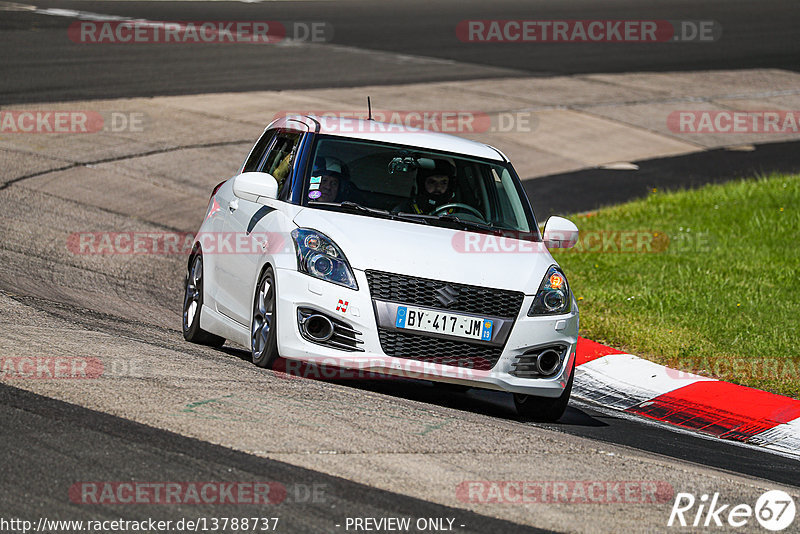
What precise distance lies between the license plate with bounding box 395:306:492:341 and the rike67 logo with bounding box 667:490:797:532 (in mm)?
1974

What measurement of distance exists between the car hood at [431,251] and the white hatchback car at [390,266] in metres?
0.01

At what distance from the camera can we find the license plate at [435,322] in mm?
7219

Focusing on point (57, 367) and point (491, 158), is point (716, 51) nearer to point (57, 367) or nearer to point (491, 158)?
point (491, 158)

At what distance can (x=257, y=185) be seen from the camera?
8008 millimetres

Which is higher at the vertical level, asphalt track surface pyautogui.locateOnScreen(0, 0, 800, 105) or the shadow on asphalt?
asphalt track surface pyautogui.locateOnScreen(0, 0, 800, 105)

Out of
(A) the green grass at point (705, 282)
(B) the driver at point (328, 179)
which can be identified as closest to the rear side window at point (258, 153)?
(B) the driver at point (328, 179)

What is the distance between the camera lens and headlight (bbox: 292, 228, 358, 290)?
728 cm

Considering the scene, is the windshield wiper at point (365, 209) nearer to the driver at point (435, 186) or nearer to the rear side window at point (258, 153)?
the driver at point (435, 186)

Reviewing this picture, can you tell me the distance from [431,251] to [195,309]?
233 centimetres

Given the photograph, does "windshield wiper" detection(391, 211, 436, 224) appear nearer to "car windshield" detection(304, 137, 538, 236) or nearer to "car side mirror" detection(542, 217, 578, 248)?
"car windshield" detection(304, 137, 538, 236)

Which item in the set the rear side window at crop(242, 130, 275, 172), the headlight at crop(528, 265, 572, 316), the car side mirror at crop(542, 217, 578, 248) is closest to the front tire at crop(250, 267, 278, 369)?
the headlight at crop(528, 265, 572, 316)

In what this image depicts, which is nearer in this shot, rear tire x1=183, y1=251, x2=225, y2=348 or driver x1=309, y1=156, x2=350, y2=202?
driver x1=309, y1=156, x2=350, y2=202

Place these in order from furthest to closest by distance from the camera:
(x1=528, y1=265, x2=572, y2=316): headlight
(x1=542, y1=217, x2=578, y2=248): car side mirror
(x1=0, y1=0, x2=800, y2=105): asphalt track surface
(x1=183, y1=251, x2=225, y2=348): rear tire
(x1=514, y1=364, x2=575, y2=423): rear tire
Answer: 1. (x1=0, y1=0, x2=800, y2=105): asphalt track surface
2. (x1=183, y1=251, x2=225, y2=348): rear tire
3. (x1=542, y1=217, x2=578, y2=248): car side mirror
4. (x1=514, y1=364, x2=575, y2=423): rear tire
5. (x1=528, y1=265, x2=572, y2=316): headlight

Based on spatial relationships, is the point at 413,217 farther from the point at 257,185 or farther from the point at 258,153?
the point at 258,153
